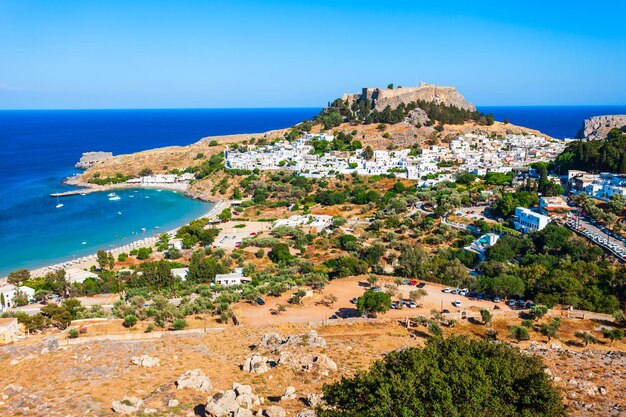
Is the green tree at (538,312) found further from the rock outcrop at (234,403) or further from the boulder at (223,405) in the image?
the boulder at (223,405)

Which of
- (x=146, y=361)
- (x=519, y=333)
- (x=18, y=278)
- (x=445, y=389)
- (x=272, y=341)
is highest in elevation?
(x=445, y=389)

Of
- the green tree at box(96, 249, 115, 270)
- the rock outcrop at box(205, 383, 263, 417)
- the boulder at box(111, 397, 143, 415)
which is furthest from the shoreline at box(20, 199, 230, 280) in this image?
the rock outcrop at box(205, 383, 263, 417)

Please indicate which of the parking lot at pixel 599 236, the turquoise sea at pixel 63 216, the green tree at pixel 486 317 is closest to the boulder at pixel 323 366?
the green tree at pixel 486 317

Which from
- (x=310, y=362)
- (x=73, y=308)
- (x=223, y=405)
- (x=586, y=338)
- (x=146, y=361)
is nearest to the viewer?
(x=223, y=405)

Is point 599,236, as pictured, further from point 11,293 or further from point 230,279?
point 11,293

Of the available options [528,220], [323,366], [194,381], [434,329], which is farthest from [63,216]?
[323,366]

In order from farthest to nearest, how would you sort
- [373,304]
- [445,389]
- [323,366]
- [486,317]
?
[373,304]
[486,317]
[323,366]
[445,389]

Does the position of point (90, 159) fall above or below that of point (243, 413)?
above
